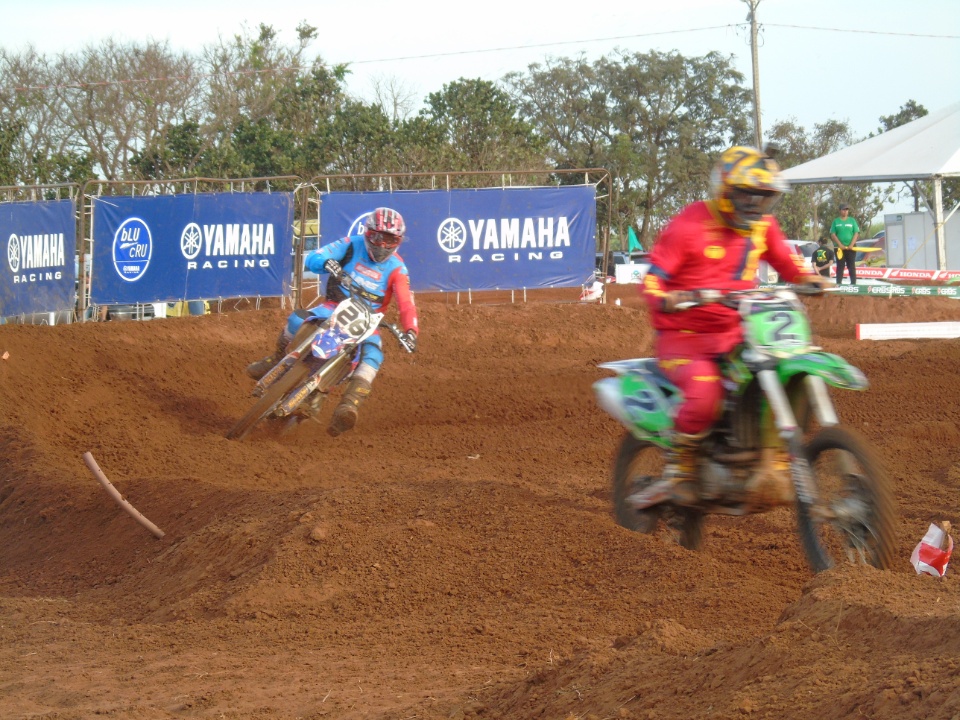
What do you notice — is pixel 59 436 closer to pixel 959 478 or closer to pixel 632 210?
pixel 959 478

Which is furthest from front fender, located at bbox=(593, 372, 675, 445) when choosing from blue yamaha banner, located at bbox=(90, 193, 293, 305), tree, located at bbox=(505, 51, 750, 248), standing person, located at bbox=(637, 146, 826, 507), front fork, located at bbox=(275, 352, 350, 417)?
tree, located at bbox=(505, 51, 750, 248)

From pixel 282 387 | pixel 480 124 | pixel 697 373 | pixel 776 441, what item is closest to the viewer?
pixel 776 441

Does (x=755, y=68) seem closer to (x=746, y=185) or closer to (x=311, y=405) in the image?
(x=311, y=405)

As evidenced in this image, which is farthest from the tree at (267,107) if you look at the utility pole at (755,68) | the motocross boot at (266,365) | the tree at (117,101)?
the motocross boot at (266,365)

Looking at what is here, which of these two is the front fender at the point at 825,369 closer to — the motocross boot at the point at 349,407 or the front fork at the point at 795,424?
the front fork at the point at 795,424

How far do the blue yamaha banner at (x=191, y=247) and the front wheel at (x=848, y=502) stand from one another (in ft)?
40.8

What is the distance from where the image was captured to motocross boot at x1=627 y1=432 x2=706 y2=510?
5.00m

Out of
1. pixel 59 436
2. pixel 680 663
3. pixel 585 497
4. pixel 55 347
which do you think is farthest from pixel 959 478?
pixel 55 347

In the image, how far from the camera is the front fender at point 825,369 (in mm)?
4383

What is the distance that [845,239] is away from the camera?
69.9 ft

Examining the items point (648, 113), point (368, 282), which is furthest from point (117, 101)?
point (368, 282)

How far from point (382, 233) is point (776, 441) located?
5.15 metres

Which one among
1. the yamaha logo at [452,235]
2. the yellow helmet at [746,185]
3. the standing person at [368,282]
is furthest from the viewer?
the yamaha logo at [452,235]

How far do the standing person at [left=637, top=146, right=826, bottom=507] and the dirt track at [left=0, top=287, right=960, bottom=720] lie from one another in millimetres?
679
